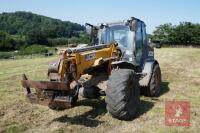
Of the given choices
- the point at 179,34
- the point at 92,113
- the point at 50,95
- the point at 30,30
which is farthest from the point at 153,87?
the point at 30,30

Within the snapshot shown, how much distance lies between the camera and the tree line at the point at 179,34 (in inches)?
3563

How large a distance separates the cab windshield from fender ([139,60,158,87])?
1111mm

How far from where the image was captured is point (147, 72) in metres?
10.9

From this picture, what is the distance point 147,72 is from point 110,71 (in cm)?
174

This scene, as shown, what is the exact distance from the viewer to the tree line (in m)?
90.5

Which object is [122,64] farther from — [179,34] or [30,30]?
[30,30]

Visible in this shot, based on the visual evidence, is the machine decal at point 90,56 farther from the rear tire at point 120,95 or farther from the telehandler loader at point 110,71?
the rear tire at point 120,95

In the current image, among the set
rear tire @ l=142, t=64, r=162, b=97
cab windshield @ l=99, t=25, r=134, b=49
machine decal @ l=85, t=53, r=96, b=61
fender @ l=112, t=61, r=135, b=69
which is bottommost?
rear tire @ l=142, t=64, r=162, b=97

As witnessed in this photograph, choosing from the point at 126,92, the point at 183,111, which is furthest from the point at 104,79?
the point at 183,111

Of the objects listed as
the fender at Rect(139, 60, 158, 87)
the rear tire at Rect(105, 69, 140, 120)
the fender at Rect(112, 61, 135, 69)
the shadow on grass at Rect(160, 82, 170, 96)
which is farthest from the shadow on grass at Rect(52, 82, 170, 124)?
the shadow on grass at Rect(160, 82, 170, 96)

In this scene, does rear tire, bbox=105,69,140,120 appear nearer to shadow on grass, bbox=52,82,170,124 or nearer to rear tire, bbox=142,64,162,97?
shadow on grass, bbox=52,82,170,124

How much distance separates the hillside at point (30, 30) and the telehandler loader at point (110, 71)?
58.4 meters

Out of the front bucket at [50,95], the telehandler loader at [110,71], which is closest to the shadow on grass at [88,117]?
the telehandler loader at [110,71]

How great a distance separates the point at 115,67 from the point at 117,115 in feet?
6.29
